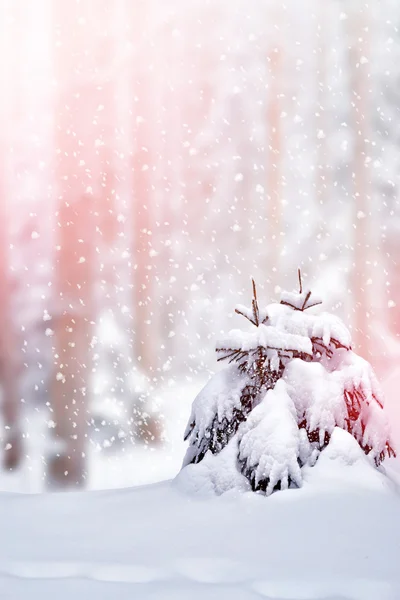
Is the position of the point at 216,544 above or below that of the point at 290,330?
below

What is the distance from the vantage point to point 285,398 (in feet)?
17.9

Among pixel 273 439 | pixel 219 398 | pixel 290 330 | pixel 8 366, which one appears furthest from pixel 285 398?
pixel 8 366

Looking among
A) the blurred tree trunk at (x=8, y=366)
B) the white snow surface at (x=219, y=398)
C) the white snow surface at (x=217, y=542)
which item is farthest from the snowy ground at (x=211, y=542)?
the blurred tree trunk at (x=8, y=366)

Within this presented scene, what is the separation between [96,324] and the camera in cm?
1479

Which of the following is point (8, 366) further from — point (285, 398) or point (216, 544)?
point (216, 544)

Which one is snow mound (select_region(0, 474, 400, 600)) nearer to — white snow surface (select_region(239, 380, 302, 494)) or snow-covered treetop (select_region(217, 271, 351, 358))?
white snow surface (select_region(239, 380, 302, 494))

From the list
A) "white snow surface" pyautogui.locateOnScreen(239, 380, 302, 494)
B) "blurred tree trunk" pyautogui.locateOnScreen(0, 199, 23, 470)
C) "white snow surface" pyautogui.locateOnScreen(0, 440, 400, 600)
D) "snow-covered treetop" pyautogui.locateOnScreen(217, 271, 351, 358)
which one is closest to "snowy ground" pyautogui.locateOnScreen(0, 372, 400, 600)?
"white snow surface" pyautogui.locateOnScreen(0, 440, 400, 600)

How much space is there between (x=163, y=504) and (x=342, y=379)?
1.82m

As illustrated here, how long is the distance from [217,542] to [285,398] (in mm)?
1422

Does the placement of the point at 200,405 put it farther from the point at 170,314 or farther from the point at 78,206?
the point at 78,206

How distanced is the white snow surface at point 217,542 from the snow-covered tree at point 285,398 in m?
0.21

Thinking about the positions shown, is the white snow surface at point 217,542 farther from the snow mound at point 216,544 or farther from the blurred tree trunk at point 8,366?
the blurred tree trunk at point 8,366

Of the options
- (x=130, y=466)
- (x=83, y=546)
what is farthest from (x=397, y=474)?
(x=130, y=466)

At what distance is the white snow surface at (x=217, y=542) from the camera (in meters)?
3.73
